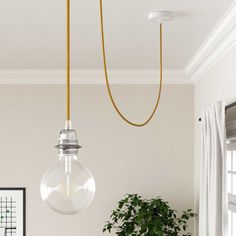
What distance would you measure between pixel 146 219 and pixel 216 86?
4.38 ft

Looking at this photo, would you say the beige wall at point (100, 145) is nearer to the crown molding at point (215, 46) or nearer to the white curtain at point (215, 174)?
the crown molding at point (215, 46)

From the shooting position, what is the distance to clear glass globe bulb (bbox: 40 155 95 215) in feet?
5.39

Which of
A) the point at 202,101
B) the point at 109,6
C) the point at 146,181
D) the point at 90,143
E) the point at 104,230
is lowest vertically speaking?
the point at 104,230

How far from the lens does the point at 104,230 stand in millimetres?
4652

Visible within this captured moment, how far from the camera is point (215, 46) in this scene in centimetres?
360

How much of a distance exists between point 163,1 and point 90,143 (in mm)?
2456

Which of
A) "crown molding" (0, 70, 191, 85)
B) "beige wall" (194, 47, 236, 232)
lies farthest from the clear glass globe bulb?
"crown molding" (0, 70, 191, 85)

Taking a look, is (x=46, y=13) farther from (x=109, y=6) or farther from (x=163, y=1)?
(x=163, y=1)

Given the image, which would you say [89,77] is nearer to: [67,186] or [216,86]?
[216,86]

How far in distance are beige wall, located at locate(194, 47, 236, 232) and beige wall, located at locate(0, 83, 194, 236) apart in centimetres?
16

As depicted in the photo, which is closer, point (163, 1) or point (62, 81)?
point (163, 1)

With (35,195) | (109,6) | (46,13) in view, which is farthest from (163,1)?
(35,195)

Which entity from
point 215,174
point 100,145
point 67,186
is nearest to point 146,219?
point 100,145

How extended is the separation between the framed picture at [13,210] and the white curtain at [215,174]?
197 cm
